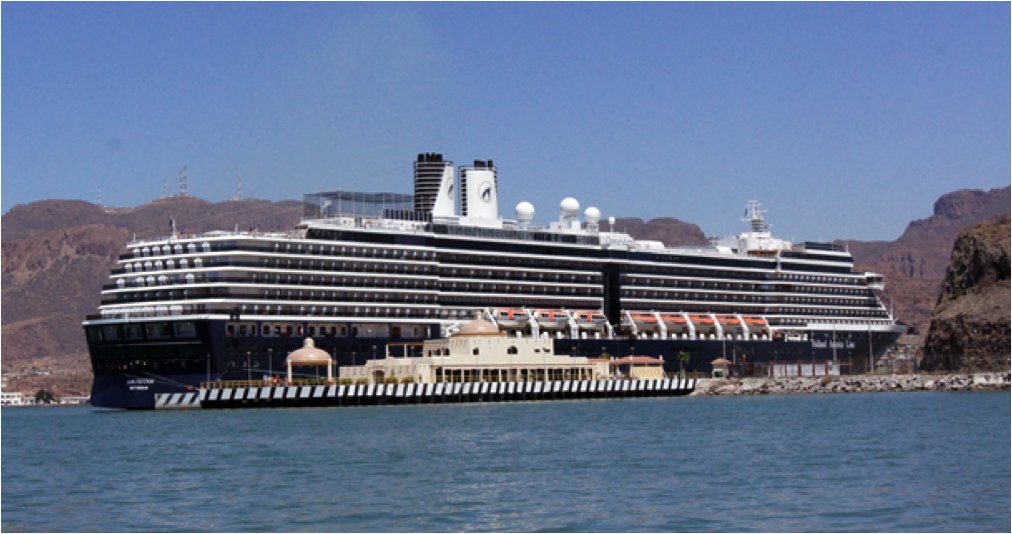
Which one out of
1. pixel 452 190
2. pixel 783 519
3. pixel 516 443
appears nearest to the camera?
pixel 783 519

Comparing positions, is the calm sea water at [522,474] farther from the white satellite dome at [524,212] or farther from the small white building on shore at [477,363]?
the white satellite dome at [524,212]

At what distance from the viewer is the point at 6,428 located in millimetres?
89688

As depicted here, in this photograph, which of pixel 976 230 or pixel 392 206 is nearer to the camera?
pixel 392 206

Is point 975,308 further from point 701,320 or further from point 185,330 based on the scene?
point 185,330

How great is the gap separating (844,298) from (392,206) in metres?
58.3

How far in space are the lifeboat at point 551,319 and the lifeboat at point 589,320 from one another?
1.26 metres

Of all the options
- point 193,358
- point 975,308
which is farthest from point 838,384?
point 193,358

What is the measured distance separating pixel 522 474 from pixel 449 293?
68034mm

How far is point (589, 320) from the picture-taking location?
12312 cm

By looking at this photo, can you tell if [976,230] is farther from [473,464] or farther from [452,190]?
[473,464]

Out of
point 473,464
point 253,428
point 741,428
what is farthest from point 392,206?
point 473,464

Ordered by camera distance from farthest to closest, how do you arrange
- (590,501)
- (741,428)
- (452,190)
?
1. (452,190)
2. (741,428)
3. (590,501)

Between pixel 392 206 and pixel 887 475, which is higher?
pixel 392 206

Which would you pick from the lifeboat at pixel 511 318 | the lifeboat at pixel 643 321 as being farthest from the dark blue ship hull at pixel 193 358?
the lifeboat at pixel 643 321
